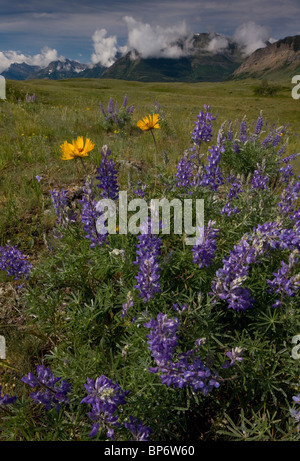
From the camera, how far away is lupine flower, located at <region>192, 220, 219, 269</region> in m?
2.28

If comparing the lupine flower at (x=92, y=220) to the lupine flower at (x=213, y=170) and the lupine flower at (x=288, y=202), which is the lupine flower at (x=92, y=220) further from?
the lupine flower at (x=288, y=202)

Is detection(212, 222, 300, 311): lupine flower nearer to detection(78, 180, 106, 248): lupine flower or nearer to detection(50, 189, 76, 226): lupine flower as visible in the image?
detection(78, 180, 106, 248): lupine flower

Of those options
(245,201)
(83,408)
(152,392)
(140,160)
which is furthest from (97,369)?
(140,160)

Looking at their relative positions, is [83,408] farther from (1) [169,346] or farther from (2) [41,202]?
(2) [41,202]

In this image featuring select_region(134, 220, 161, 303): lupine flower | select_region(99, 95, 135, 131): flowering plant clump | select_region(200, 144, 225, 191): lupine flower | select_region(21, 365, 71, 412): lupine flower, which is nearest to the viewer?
select_region(21, 365, 71, 412): lupine flower

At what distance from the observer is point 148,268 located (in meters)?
2.06

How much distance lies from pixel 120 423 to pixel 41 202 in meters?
3.66

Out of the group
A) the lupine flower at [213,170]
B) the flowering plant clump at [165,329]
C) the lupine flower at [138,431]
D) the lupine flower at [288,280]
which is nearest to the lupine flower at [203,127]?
the flowering plant clump at [165,329]

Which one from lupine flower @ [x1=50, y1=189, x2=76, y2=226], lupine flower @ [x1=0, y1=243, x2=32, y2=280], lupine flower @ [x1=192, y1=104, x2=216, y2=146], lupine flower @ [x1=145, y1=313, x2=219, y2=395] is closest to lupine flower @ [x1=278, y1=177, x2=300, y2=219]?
lupine flower @ [x1=192, y1=104, x2=216, y2=146]

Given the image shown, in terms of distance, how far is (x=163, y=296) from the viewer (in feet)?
8.30

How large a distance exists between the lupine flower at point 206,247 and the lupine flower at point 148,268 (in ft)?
1.13

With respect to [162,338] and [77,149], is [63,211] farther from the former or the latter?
[162,338]

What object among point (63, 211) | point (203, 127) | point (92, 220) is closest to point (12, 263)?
point (63, 211)

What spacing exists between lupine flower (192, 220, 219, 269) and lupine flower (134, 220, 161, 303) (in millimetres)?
343
